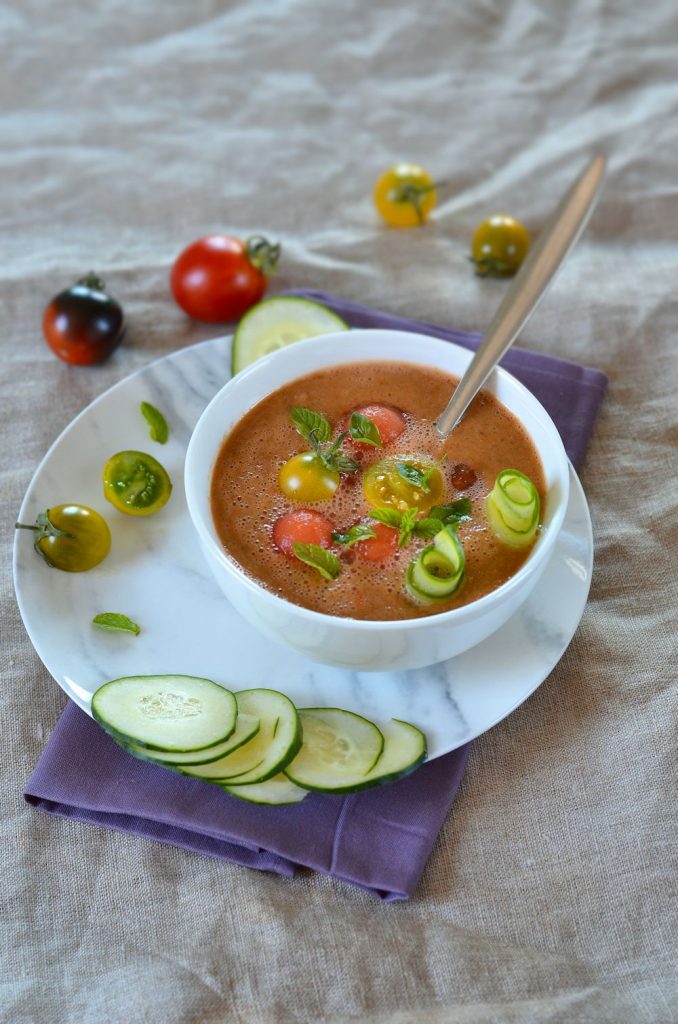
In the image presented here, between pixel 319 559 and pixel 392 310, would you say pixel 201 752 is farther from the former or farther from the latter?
pixel 392 310

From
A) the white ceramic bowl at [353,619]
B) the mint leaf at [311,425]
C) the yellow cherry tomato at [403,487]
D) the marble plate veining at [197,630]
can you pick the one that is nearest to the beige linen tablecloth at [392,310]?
the marble plate veining at [197,630]

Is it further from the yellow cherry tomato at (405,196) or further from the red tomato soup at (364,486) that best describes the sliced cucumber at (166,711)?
the yellow cherry tomato at (405,196)

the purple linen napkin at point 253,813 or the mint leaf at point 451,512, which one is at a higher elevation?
the mint leaf at point 451,512

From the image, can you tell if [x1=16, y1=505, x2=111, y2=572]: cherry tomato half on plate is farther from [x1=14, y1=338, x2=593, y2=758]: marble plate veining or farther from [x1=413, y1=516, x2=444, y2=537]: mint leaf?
[x1=413, y1=516, x2=444, y2=537]: mint leaf

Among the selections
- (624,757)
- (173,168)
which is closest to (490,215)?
(173,168)

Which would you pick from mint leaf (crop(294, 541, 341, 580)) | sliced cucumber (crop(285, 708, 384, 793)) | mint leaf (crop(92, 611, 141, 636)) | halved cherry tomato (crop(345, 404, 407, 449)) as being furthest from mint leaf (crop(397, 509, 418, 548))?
mint leaf (crop(92, 611, 141, 636))

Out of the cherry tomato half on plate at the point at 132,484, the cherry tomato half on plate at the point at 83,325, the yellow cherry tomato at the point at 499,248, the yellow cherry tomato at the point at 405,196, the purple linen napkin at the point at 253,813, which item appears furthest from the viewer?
the yellow cherry tomato at the point at 405,196

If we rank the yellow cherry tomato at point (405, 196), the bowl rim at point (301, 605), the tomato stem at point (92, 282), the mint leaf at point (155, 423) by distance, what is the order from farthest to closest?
the yellow cherry tomato at point (405, 196) < the tomato stem at point (92, 282) < the mint leaf at point (155, 423) < the bowl rim at point (301, 605)

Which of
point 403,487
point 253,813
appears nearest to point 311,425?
point 403,487
